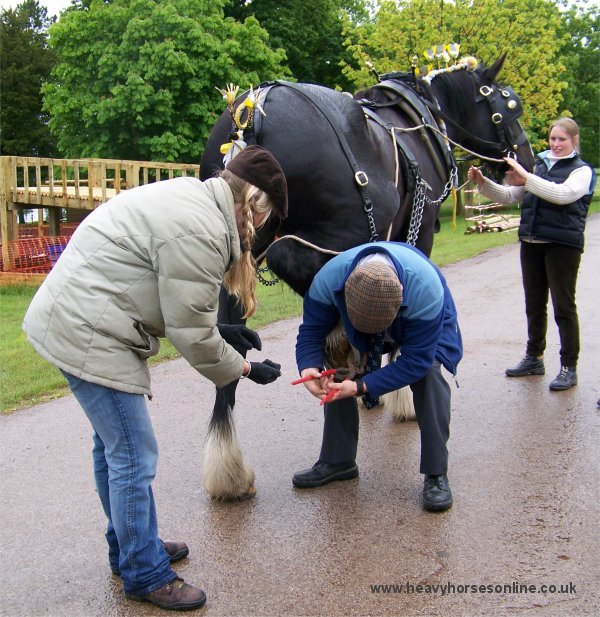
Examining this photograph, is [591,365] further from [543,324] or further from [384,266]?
[384,266]

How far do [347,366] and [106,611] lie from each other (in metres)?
1.63

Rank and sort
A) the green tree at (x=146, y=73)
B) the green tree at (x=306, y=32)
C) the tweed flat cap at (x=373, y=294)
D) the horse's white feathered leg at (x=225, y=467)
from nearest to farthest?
the tweed flat cap at (x=373, y=294) < the horse's white feathered leg at (x=225, y=467) < the green tree at (x=146, y=73) < the green tree at (x=306, y=32)

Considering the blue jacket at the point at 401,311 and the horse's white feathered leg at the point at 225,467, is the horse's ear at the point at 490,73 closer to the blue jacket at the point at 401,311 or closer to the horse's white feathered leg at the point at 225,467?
the blue jacket at the point at 401,311

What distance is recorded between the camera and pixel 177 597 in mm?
2771

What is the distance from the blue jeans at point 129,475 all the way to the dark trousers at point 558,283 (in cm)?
372

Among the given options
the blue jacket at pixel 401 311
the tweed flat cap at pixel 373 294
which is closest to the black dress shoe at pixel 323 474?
the blue jacket at pixel 401 311

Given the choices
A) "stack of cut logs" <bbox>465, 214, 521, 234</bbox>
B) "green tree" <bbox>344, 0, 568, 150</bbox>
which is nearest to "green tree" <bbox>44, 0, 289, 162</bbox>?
"green tree" <bbox>344, 0, 568, 150</bbox>

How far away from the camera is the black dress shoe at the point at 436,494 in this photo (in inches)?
139

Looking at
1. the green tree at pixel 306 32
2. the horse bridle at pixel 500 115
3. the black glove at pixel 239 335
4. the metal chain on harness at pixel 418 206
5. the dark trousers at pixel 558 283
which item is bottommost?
the dark trousers at pixel 558 283

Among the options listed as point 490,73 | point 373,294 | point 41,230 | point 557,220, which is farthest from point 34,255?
point 373,294

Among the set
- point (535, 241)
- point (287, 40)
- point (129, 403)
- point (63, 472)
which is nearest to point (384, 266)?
point (129, 403)

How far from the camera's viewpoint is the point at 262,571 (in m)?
3.03

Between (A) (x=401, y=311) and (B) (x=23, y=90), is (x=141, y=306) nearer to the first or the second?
(A) (x=401, y=311)

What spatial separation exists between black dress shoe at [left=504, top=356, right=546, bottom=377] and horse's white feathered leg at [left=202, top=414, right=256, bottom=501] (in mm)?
2760
